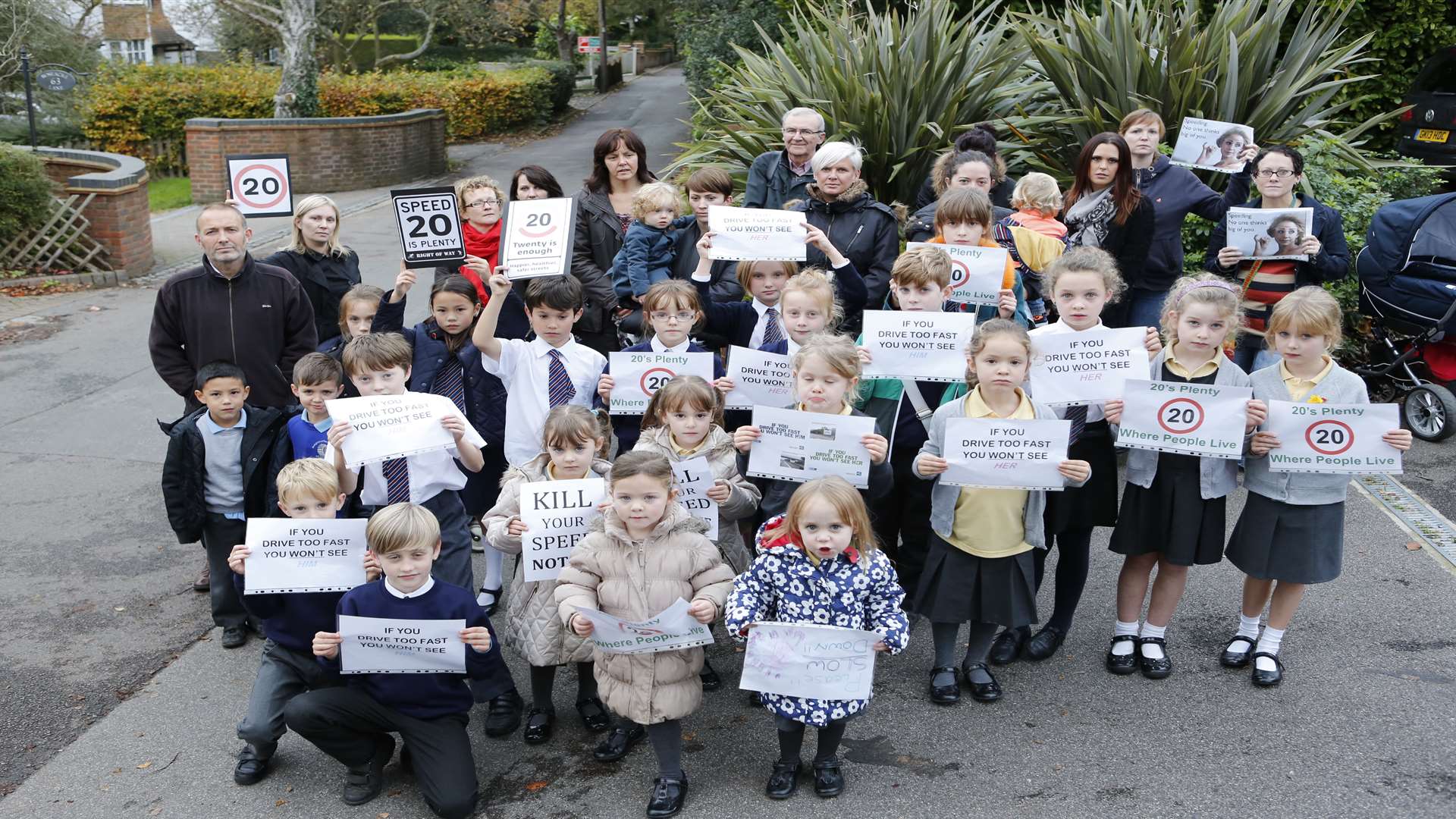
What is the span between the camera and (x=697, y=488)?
4.63 metres

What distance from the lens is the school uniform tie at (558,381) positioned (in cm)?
534

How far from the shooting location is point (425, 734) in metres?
4.21

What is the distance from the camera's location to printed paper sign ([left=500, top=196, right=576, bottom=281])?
557 centimetres

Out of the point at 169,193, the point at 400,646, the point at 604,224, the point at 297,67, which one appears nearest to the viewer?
the point at 400,646

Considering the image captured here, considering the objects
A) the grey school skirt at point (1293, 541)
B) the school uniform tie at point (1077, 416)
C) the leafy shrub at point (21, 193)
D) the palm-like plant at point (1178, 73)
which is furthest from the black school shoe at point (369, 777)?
the leafy shrub at point (21, 193)

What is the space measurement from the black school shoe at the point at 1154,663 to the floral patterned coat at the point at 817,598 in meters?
1.54

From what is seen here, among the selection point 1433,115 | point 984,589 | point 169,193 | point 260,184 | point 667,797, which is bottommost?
point 169,193

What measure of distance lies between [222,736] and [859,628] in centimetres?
263

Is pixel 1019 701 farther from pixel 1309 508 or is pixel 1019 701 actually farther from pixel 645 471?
pixel 645 471

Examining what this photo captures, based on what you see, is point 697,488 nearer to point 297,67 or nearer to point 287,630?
point 287,630

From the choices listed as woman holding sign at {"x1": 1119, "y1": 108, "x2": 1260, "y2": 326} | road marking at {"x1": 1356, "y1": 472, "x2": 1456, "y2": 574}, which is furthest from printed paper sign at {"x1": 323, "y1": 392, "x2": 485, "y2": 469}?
road marking at {"x1": 1356, "y1": 472, "x2": 1456, "y2": 574}

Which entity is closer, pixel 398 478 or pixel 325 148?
pixel 398 478

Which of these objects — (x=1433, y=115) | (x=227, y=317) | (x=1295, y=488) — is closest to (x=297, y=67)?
(x=227, y=317)

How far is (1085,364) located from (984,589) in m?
0.99
